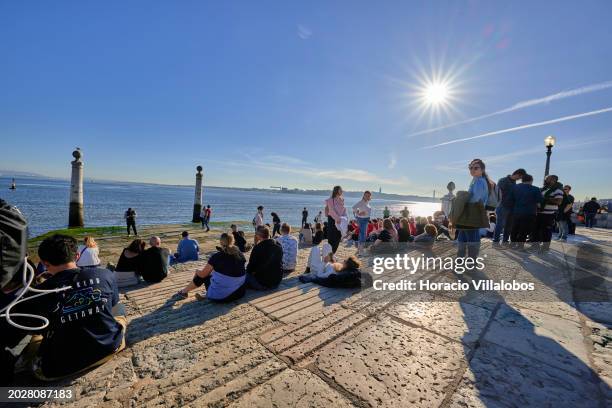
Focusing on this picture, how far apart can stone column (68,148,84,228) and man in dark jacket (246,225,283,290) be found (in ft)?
63.6

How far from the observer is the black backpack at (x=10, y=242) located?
4.13 ft

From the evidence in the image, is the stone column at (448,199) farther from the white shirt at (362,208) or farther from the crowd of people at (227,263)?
the white shirt at (362,208)

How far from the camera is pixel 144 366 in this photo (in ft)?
7.30

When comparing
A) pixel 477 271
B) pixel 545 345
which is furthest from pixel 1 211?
pixel 477 271

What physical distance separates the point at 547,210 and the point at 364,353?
21.5 feet

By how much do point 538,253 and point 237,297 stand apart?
7.16 meters

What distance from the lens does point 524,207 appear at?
5.62 meters

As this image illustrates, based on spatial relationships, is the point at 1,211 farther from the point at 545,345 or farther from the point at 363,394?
the point at 545,345

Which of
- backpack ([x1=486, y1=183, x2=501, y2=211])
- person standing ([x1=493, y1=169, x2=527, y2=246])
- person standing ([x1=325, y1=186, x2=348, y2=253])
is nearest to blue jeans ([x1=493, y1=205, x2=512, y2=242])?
person standing ([x1=493, y1=169, x2=527, y2=246])

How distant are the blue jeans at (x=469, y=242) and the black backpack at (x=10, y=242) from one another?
5.61 metres

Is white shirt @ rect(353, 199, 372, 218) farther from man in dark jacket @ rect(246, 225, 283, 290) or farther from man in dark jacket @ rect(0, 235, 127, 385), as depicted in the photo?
man in dark jacket @ rect(0, 235, 127, 385)

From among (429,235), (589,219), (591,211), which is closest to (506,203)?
(429,235)

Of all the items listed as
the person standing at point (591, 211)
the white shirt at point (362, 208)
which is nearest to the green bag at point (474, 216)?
the white shirt at point (362, 208)

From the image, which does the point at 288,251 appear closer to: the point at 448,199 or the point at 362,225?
the point at 362,225
